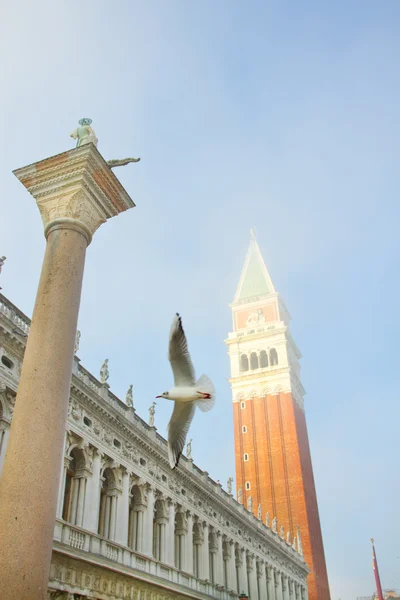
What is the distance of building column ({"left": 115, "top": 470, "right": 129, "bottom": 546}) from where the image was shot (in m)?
24.9

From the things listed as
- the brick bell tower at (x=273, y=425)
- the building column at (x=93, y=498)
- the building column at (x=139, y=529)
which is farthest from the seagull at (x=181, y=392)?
the brick bell tower at (x=273, y=425)

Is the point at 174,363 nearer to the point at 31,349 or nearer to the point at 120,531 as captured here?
the point at 31,349

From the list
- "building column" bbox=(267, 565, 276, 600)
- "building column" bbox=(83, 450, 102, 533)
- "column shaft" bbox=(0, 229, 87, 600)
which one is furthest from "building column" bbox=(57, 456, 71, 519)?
"building column" bbox=(267, 565, 276, 600)

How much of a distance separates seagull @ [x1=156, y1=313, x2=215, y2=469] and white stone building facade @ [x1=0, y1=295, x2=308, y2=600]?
1166 cm

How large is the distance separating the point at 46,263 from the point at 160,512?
78.7 feet

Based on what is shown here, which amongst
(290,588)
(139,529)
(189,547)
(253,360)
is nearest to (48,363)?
(139,529)

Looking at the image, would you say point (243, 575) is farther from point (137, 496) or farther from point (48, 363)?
point (48, 363)

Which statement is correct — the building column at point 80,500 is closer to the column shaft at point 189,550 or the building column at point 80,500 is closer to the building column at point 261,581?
the column shaft at point 189,550

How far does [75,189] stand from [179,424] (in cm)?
395

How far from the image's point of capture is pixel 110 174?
966cm

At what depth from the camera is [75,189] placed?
9.35 metres

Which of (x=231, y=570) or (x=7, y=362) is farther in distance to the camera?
(x=231, y=570)

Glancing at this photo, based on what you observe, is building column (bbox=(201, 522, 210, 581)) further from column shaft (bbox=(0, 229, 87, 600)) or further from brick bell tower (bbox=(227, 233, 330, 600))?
column shaft (bbox=(0, 229, 87, 600))

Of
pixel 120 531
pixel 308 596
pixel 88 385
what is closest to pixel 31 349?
pixel 88 385
